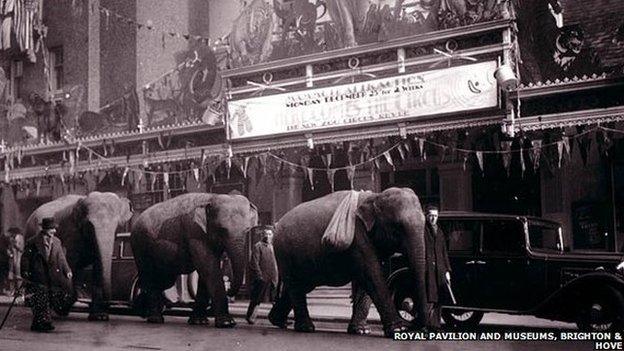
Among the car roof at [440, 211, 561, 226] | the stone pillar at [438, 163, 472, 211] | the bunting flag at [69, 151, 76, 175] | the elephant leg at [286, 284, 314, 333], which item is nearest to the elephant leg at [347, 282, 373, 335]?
the elephant leg at [286, 284, 314, 333]

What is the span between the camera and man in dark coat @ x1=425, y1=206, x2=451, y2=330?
10.5 meters

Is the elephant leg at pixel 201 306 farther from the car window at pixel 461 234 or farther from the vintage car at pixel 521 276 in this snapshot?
the car window at pixel 461 234

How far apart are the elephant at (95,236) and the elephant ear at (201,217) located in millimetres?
2457

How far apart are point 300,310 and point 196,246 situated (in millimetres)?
2252

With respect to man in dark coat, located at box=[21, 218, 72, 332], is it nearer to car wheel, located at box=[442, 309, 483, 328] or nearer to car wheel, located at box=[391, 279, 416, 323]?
car wheel, located at box=[391, 279, 416, 323]

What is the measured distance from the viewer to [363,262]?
1081 centimetres

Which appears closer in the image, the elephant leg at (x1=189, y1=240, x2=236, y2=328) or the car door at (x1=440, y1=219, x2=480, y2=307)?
the car door at (x1=440, y1=219, x2=480, y2=307)

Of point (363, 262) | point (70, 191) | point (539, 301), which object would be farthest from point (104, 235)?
point (70, 191)

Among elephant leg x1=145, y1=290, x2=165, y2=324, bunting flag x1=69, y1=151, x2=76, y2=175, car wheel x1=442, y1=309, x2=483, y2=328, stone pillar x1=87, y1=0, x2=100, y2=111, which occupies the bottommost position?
car wheel x1=442, y1=309, x2=483, y2=328

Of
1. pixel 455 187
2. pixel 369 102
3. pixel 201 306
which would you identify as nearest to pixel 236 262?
pixel 201 306

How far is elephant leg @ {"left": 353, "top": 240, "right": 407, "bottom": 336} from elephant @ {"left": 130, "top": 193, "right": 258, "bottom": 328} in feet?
7.72

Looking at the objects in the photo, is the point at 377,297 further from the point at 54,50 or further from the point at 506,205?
the point at 54,50

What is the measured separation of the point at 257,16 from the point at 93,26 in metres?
9.95

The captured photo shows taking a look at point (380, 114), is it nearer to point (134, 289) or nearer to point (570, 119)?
point (570, 119)
